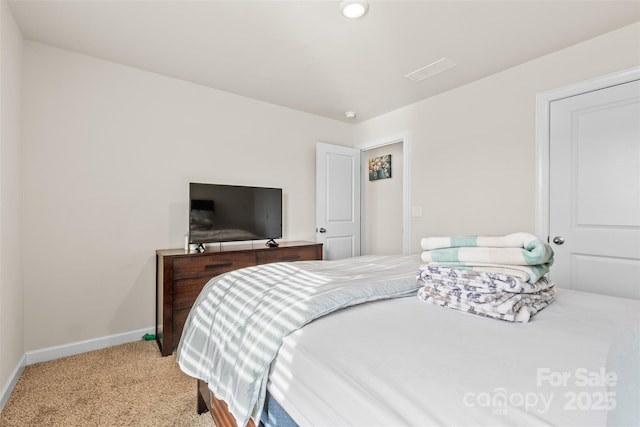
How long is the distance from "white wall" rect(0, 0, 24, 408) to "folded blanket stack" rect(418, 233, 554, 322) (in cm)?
242

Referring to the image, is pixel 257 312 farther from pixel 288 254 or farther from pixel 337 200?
pixel 337 200

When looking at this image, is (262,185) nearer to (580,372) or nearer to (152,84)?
(152,84)

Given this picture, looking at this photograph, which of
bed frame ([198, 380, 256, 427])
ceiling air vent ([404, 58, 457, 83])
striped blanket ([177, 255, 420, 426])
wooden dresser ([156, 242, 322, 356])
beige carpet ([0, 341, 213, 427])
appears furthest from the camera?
ceiling air vent ([404, 58, 457, 83])

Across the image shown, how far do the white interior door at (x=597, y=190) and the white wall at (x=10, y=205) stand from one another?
391cm

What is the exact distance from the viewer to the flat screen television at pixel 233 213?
2.78 meters

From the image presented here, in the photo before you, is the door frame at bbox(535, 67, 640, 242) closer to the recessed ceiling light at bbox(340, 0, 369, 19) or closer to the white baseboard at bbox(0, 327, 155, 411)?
the recessed ceiling light at bbox(340, 0, 369, 19)

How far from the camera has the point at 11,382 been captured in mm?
1937

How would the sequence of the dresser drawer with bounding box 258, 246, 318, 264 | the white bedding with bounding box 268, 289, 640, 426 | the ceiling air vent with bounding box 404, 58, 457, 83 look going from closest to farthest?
the white bedding with bounding box 268, 289, 640, 426 < the ceiling air vent with bounding box 404, 58, 457, 83 < the dresser drawer with bounding box 258, 246, 318, 264

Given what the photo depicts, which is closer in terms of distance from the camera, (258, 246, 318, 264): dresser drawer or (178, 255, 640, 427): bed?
(178, 255, 640, 427): bed

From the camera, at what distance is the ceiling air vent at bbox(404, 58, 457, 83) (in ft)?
8.57

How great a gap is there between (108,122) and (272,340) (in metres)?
2.74

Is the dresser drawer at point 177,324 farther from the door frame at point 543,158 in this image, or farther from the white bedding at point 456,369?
the door frame at point 543,158

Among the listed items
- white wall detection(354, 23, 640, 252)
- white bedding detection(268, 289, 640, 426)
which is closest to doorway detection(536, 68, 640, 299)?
white wall detection(354, 23, 640, 252)

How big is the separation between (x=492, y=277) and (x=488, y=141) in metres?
2.37
